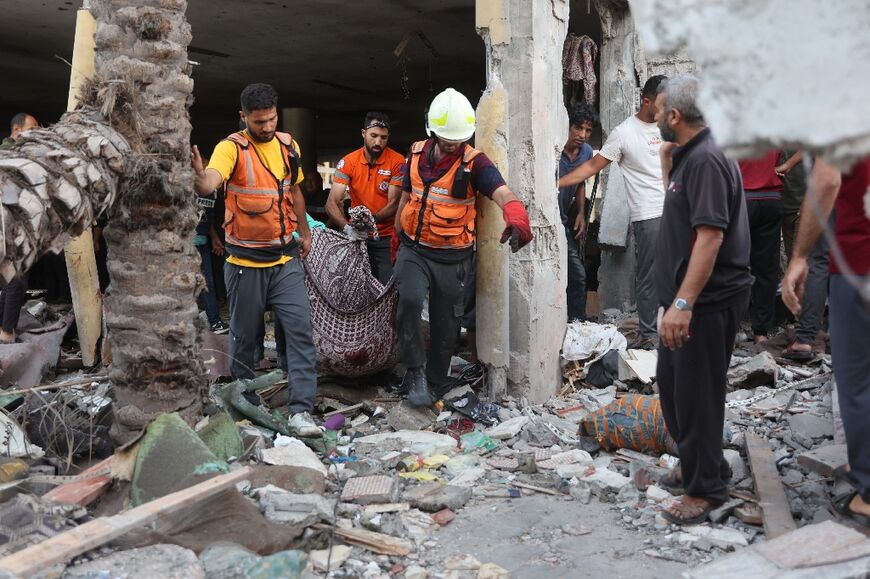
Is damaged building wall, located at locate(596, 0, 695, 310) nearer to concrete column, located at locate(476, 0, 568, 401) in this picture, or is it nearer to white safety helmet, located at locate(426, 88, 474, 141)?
concrete column, located at locate(476, 0, 568, 401)

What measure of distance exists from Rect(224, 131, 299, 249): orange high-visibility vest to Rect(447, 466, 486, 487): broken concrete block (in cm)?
175

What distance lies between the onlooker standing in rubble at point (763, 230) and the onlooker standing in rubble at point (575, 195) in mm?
1442

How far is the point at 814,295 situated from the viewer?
6121mm

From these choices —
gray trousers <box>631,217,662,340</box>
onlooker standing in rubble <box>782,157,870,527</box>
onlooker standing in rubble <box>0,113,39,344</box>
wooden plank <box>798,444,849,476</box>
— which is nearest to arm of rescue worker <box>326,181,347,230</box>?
gray trousers <box>631,217,662,340</box>

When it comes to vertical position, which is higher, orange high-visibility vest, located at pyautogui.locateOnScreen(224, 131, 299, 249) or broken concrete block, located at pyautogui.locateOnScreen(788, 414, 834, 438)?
orange high-visibility vest, located at pyautogui.locateOnScreen(224, 131, 299, 249)

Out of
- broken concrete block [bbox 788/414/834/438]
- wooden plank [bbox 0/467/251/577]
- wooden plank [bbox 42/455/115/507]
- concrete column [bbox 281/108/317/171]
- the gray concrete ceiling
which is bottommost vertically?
broken concrete block [bbox 788/414/834/438]

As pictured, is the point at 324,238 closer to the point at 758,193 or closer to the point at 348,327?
the point at 348,327

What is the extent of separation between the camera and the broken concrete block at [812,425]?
464cm

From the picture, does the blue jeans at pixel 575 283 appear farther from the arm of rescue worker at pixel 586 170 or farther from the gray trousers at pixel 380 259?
the gray trousers at pixel 380 259

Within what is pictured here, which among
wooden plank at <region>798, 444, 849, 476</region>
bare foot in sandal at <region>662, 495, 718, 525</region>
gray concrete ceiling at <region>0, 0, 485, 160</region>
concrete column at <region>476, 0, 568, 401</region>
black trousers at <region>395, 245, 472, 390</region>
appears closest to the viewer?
bare foot in sandal at <region>662, 495, 718, 525</region>

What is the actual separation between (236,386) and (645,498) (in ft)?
7.84

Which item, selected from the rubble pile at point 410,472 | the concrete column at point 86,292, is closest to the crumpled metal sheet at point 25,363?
the concrete column at point 86,292

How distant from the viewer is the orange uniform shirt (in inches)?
262

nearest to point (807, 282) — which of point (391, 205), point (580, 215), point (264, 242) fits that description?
point (580, 215)
